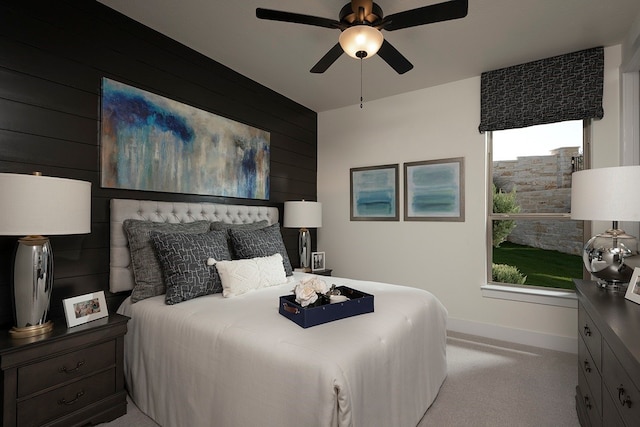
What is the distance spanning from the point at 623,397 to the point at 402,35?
262 cm

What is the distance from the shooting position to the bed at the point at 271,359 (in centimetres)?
129

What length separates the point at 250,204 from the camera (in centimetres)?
352

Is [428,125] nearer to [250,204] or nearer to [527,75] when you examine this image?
[527,75]

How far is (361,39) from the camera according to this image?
76.9 inches

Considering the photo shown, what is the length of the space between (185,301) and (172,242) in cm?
41

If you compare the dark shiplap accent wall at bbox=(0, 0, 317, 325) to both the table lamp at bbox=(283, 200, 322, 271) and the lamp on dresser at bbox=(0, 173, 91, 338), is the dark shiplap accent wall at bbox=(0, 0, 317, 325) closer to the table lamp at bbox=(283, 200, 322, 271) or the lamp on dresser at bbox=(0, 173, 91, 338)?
the lamp on dresser at bbox=(0, 173, 91, 338)

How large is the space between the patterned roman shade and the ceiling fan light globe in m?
1.91

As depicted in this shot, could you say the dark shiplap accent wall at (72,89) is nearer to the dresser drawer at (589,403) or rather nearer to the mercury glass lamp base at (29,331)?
the mercury glass lamp base at (29,331)

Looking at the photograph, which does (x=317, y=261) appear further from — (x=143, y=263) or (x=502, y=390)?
(x=502, y=390)

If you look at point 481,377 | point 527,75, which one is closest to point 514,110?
point 527,75

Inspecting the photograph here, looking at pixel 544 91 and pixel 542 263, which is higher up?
pixel 544 91

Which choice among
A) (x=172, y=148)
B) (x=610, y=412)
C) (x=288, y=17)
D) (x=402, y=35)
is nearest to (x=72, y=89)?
(x=172, y=148)

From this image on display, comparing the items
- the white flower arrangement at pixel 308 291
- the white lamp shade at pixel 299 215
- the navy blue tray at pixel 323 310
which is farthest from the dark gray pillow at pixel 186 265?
the white lamp shade at pixel 299 215

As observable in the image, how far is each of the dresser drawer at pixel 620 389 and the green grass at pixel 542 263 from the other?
2053 mm
